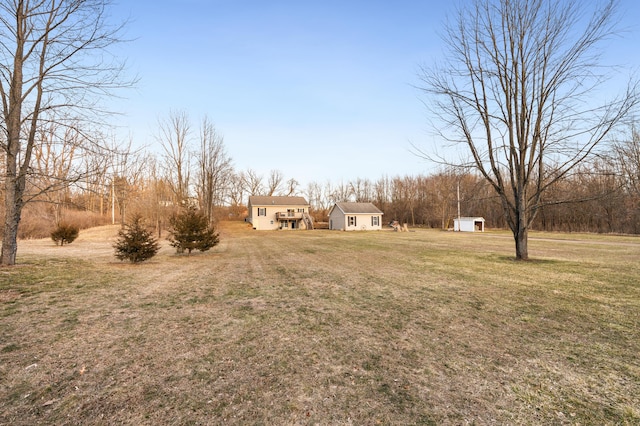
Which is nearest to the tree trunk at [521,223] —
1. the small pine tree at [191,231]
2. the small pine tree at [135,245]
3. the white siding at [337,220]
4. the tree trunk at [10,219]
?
the small pine tree at [191,231]

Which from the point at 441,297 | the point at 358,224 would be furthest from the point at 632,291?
the point at 358,224

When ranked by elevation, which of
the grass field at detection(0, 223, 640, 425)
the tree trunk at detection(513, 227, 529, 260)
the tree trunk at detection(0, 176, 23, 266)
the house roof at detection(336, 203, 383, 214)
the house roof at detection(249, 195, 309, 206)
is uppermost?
the house roof at detection(249, 195, 309, 206)

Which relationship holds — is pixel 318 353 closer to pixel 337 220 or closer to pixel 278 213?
pixel 278 213

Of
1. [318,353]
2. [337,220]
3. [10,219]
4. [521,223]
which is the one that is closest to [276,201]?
[337,220]

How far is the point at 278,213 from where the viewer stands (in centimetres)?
4581

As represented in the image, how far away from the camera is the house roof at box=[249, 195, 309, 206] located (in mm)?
45953

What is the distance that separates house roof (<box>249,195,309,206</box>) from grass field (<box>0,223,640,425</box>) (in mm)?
38270

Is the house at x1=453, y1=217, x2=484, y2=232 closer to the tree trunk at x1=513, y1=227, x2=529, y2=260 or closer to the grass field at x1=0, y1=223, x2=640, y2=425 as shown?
the tree trunk at x1=513, y1=227, x2=529, y2=260

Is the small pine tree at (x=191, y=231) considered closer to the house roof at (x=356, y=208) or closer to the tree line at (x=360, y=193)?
the tree line at (x=360, y=193)

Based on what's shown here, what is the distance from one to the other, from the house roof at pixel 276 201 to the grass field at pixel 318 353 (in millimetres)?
38270

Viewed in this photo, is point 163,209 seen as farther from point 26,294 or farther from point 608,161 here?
point 608,161

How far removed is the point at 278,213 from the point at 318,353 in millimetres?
42522

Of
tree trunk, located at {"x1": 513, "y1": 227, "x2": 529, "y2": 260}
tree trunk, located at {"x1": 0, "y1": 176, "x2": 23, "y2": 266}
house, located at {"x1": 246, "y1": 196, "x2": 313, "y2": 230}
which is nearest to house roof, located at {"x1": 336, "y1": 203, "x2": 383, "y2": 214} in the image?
house, located at {"x1": 246, "y1": 196, "x2": 313, "y2": 230}

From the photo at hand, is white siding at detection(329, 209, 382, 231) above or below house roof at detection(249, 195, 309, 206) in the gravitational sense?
below
